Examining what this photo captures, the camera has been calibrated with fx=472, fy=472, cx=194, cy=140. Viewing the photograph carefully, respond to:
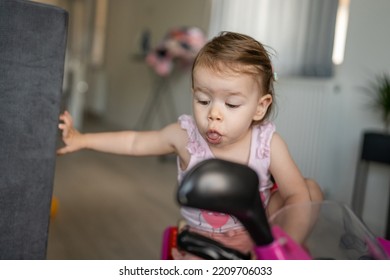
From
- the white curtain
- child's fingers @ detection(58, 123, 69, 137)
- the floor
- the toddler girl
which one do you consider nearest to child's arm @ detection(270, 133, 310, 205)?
the toddler girl

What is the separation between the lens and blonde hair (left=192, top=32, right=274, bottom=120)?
731 millimetres

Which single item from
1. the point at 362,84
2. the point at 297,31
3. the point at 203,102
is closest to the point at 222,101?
the point at 203,102

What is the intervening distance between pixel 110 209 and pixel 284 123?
0.90 m

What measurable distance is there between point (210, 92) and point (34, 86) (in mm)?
292

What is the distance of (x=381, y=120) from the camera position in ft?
6.55

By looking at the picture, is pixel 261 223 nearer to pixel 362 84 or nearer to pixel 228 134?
pixel 228 134

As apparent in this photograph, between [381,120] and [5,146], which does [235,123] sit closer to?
[5,146]

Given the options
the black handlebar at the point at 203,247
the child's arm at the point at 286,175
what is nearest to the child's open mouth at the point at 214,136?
the child's arm at the point at 286,175

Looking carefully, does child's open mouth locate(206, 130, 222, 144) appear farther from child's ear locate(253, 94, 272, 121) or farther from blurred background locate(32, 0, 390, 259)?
blurred background locate(32, 0, 390, 259)

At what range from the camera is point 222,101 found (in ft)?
2.34

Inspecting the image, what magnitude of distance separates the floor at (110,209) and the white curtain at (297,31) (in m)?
0.99

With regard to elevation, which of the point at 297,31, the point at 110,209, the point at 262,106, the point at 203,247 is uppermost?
the point at 297,31

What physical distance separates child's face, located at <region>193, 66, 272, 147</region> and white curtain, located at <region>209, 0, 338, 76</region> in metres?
1.85

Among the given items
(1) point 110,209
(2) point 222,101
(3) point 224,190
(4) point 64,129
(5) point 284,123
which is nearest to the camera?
(3) point 224,190
